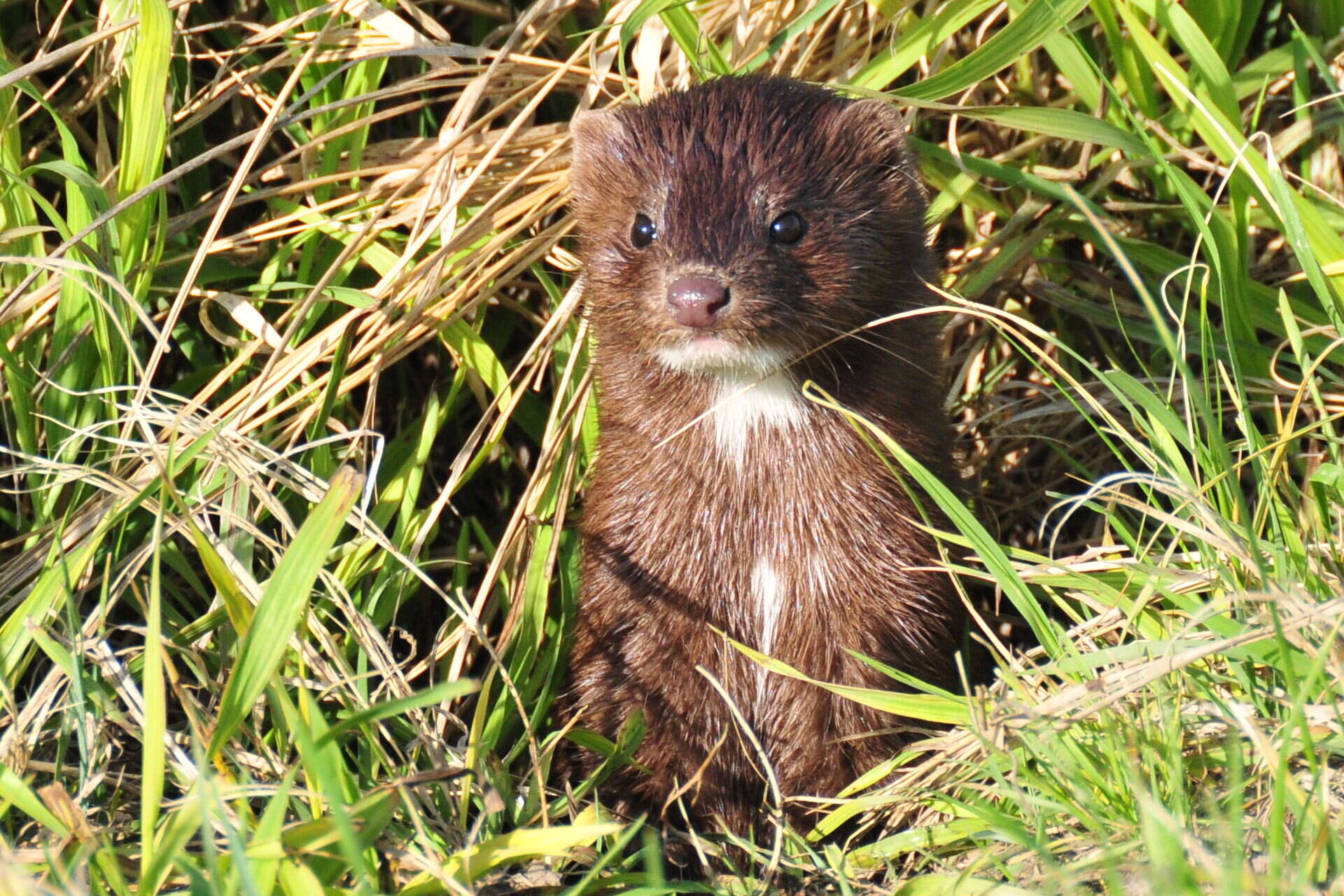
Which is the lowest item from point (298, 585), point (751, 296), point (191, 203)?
point (298, 585)

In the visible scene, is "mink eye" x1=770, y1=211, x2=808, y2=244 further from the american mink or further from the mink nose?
the mink nose

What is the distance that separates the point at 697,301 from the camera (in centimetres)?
269

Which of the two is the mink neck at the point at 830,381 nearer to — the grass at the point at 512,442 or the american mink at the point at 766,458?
the american mink at the point at 766,458

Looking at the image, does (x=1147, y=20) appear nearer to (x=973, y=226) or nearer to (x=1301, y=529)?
(x=973, y=226)

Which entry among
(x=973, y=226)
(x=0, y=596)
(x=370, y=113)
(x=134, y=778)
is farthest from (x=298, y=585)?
(x=973, y=226)

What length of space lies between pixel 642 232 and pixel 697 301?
0.42m

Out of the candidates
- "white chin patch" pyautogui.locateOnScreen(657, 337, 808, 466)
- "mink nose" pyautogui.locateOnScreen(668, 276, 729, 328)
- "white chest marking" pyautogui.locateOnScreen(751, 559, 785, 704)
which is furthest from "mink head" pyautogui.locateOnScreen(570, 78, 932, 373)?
"white chest marking" pyautogui.locateOnScreen(751, 559, 785, 704)

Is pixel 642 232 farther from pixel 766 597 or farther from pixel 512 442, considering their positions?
pixel 512 442

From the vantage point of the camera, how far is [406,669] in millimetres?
3496

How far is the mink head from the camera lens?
9.13 feet

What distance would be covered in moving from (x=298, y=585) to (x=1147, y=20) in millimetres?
2755

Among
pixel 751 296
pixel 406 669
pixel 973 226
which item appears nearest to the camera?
pixel 751 296

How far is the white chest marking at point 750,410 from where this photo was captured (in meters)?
3.03

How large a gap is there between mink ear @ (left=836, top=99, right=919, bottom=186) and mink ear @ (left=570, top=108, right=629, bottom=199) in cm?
49
